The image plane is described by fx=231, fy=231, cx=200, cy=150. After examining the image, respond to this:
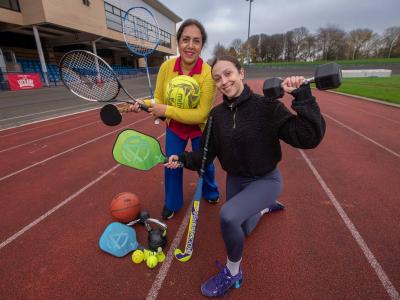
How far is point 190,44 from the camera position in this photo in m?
2.25

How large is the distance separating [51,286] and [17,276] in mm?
421

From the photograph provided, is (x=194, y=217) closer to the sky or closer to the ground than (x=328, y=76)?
closer to the ground

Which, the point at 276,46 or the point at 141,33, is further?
the point at 276,46

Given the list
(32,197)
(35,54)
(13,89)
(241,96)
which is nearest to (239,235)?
(241,96)

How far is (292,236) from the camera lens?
2631 mm

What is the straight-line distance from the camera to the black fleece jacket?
182 centimetres

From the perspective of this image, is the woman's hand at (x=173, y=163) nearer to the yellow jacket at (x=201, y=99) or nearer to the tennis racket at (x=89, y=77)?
the yellow jacket at (x=201, y=99)

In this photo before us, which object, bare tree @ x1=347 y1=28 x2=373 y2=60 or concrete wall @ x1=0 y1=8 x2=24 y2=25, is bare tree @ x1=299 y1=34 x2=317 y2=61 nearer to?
bare tree @ x1=347 y1=28 x2=373 y2=60

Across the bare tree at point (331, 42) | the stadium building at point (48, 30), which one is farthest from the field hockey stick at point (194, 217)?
the bare tree at point (331, 42)

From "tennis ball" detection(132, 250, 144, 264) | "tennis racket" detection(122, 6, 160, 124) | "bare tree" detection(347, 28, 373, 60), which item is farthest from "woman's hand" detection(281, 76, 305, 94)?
"bare tree" detection(347, 28, 373, 60)

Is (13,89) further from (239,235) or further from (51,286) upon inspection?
(239,235)

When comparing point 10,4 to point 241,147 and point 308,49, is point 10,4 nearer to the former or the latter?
point 241,147

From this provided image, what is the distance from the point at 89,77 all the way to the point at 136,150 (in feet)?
4.00

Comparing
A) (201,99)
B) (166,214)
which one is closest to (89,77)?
(201,99)
